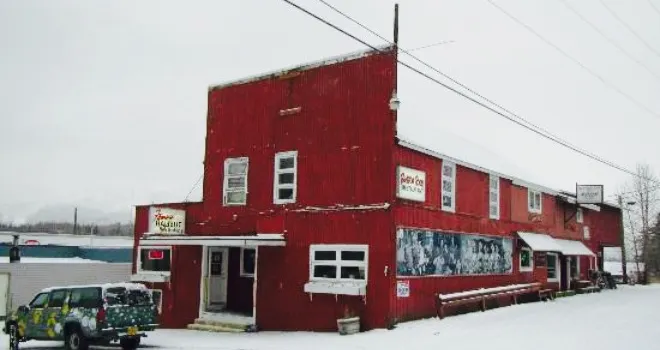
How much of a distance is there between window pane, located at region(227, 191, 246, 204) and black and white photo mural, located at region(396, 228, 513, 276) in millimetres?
6847

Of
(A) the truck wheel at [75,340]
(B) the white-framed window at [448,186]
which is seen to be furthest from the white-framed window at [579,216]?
(A) the truck wheel at [75,340]

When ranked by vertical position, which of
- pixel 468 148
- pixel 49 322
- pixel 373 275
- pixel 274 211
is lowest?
pixel 49 322

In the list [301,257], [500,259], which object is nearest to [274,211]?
[301,257]

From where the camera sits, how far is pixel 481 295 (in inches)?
926

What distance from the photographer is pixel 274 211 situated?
2291cm

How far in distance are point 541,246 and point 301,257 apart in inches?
491

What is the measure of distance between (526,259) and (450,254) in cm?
790

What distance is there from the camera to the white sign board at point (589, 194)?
112ft

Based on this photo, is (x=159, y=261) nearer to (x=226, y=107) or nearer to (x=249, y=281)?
(x=249, y=281)

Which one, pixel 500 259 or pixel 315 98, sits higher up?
pixel 315 98

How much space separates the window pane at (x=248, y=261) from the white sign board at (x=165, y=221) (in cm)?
279

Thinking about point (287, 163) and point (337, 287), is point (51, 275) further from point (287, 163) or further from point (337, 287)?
point (337, 287)

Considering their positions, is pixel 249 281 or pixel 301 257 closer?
pixel 301 257

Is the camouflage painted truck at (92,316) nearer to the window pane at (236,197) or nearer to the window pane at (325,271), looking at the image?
the window pane at (325,271)
